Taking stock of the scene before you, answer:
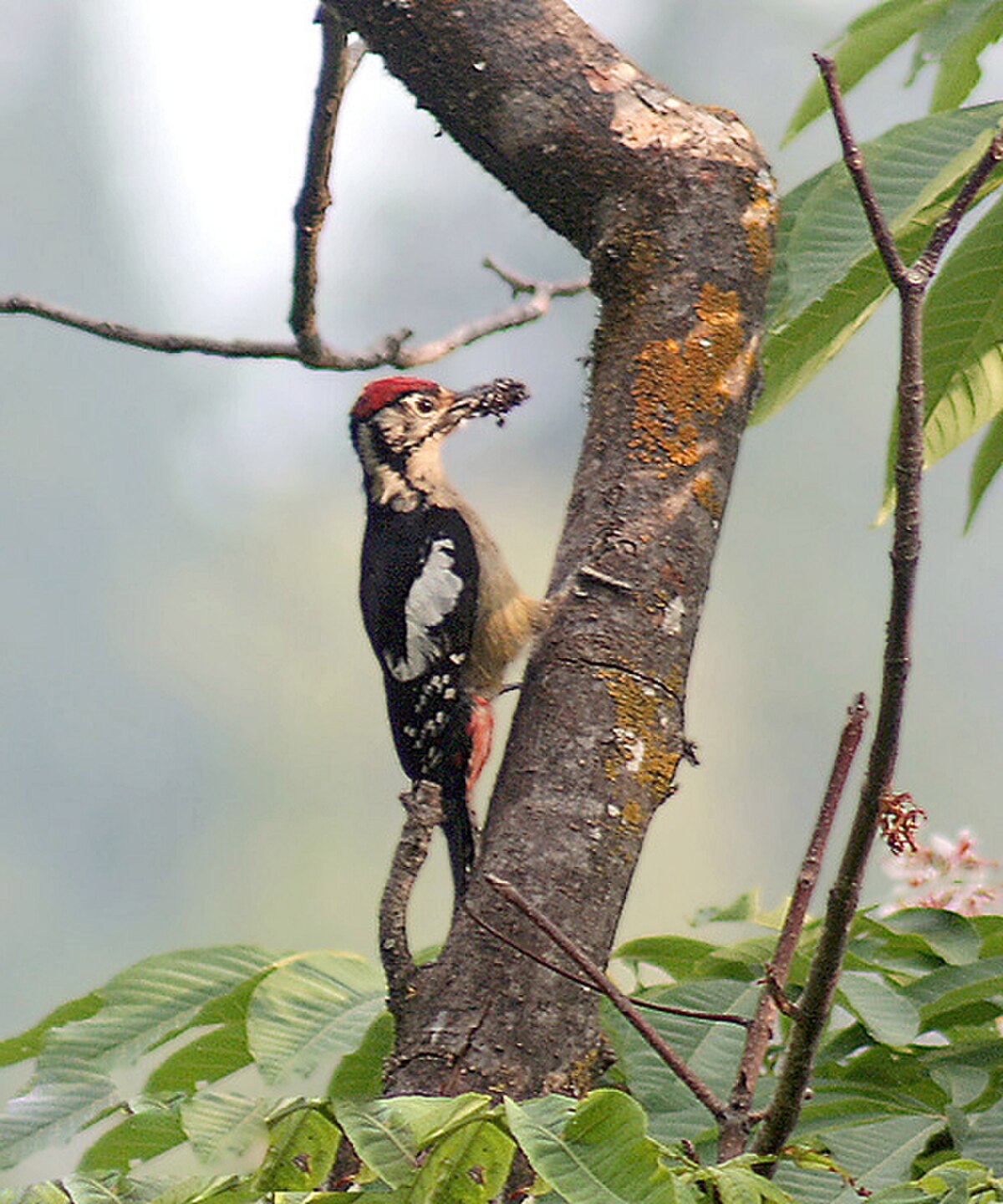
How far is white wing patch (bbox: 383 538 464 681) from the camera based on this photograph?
1998 mm

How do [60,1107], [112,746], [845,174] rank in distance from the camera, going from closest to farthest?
[60,1107] < [845,174] < [112,746]

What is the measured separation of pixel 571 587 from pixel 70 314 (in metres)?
0.53

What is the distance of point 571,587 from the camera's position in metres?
1.30

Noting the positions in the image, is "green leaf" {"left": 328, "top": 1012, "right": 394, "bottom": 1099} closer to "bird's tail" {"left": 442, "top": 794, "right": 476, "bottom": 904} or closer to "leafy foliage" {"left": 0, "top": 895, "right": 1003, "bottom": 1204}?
"leafy foliage" {"left": 0, "top": 895, "right": 1003, "bottom": 1204}

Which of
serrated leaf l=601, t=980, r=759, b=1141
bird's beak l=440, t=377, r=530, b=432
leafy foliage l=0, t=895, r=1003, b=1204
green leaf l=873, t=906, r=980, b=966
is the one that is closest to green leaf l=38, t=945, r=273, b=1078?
leafy foliage l=0, t=895, r=1003, b=1204

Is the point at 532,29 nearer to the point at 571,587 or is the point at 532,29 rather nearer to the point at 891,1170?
the point at 571,587

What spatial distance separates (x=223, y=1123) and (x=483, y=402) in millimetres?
1493

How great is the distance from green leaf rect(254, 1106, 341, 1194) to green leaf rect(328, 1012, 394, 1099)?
0.32 meters

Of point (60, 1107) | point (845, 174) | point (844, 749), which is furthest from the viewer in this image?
point (845, 174)

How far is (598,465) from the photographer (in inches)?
53.6

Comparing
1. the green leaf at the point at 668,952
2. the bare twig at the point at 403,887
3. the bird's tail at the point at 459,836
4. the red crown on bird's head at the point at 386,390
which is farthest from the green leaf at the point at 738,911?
the red crown on bird's head at the point at 386,390

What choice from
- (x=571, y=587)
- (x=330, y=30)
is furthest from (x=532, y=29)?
(x=571, y=587)

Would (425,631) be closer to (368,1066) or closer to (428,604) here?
(428,604)

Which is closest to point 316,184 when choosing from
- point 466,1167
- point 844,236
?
point 844,236
